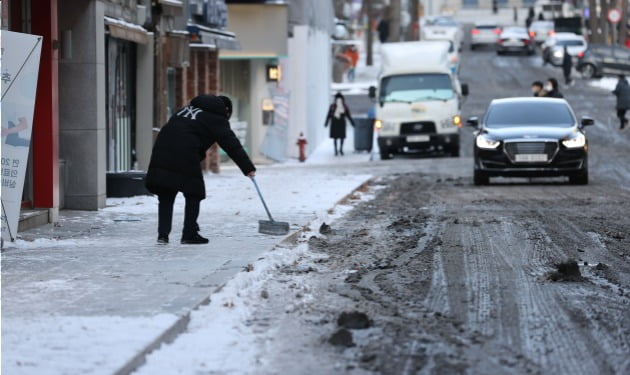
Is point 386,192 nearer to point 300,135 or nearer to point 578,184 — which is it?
point 578,184

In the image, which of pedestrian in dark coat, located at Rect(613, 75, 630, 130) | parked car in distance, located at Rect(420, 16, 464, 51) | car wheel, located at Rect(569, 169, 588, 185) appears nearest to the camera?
car wheel, located at Rect(569, 169, 588, 185)

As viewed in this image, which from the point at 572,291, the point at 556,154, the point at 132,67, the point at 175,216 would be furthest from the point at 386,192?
the point at 572,291

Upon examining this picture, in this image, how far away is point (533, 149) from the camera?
80.1 feet

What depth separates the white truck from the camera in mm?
37281

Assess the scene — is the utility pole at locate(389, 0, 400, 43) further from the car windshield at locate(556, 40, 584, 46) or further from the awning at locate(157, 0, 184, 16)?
the awning at locate(157, 0, 184, 16)

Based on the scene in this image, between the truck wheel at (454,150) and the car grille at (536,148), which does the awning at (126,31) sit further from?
the truck wheel at (454,150)

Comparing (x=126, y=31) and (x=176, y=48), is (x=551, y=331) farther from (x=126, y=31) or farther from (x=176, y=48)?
(x=176, y=48)

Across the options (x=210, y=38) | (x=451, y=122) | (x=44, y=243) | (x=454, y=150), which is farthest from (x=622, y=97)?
(x=44, y=243)

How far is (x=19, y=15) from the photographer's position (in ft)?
55.5

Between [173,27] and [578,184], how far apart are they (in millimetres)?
7965

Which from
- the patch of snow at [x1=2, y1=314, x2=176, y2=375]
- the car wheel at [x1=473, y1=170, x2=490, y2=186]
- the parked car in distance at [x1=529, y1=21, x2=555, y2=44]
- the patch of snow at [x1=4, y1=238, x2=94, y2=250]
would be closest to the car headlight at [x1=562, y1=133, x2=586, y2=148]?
the car wheel at [x1=473, y1=170, x2=490, y2=186]

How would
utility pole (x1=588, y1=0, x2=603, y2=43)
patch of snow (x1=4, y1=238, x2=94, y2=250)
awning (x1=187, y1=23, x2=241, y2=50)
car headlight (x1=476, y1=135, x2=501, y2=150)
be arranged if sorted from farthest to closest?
utility pole (x1=588, y1=0, x2=603, y2=43) < awning (x1=187, y1=23, x2=241, y2=50) < car headlight (x1=476, y1=135, x2=501, y2=150) < patch of snow (x1=4, y1=238, x2=94, y2=250)

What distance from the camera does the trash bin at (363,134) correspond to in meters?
41.0

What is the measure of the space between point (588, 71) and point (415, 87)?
32519 millimetres
